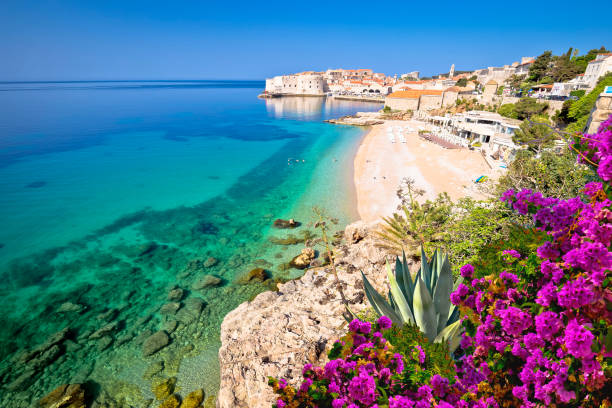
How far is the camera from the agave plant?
160 inches

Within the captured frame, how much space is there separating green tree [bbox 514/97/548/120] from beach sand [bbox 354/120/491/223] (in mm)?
10182

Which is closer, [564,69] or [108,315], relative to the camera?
[108,315]

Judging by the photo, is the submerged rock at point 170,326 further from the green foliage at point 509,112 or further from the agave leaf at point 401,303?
the green foliage at point 509,112

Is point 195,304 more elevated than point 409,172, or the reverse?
point 409,172

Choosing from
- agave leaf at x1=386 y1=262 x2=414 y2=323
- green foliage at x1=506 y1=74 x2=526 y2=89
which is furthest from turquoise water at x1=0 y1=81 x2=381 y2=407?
green foliage at x1=506 y1=74 x2=526 y2=89

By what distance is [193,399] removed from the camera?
261 inches

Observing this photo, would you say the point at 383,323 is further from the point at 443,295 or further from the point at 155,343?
the point at 155,343

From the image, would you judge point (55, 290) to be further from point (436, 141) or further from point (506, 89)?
point (506, 89)

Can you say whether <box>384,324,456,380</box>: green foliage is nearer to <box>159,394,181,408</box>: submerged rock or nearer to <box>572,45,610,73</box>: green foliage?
<box>159,394,181,408</box>: submerged rock

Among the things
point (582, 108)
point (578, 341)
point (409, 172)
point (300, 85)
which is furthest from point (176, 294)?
point (300, 85)

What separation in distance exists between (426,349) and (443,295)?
161 centimetres

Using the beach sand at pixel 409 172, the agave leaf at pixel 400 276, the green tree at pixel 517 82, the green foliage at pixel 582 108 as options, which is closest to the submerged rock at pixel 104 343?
the agave leaf at pixel 400 276

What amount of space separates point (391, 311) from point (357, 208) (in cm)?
1196

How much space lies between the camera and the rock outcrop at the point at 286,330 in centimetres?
526
